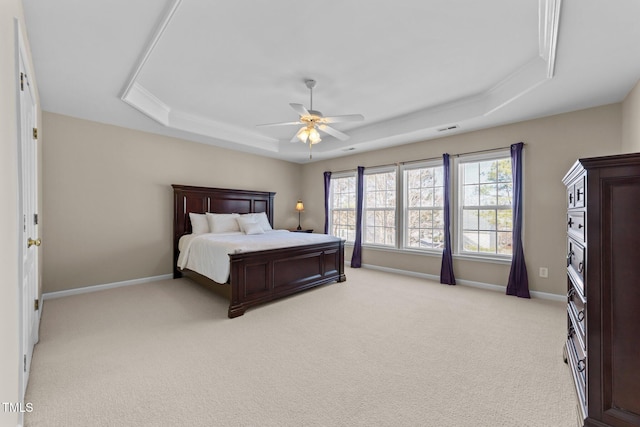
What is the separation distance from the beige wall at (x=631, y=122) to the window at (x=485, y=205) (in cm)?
114

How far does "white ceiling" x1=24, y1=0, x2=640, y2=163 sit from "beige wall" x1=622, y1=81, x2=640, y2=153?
0.36 ft

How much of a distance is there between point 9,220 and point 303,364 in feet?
6.34

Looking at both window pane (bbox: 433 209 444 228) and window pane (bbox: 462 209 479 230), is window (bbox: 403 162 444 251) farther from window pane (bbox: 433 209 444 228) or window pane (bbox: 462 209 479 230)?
window pane (bbox: 462 209 479 230)

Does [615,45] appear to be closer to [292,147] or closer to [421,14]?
[421,14]

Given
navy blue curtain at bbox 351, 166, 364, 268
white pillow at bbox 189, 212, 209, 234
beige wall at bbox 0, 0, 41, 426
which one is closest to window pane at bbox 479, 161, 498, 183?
navy blue curtain at bbox 351, 166, 364, 268

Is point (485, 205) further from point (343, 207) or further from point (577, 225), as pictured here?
point (343, 207)

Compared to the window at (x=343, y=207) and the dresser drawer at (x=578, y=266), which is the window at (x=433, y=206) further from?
the dresser drawer at (x=578, y=266)

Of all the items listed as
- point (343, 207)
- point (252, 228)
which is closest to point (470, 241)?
point (343, 207)

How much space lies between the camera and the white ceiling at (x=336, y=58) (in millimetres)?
1994

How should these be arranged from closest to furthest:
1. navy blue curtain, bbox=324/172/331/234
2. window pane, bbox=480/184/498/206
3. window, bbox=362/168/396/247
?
window pane, bbox=480/184/498/206 → window, bbox=362/168/396/247 → navy blue curtain, bbox=324/172/331/234

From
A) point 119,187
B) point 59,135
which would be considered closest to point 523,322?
point 119,187

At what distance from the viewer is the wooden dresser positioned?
128 centimetres

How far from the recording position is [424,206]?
4.85m

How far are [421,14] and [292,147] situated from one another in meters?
3.81
